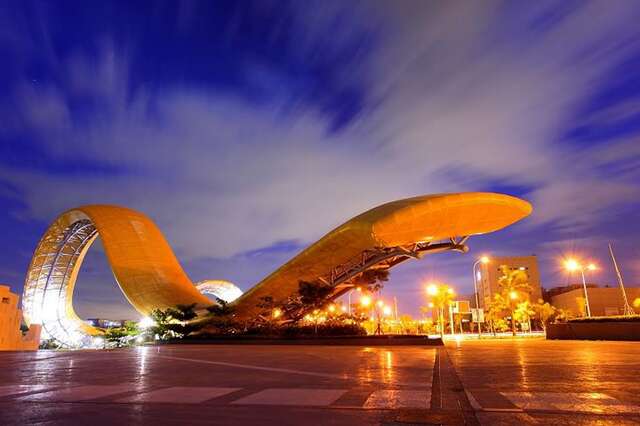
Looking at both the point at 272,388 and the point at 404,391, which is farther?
the point at 272,388

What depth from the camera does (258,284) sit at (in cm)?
3956

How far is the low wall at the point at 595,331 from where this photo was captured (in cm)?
2894

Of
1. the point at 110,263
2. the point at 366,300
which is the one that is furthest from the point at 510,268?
the point at 110,263

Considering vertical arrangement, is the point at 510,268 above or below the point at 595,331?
above

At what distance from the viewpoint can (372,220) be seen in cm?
3173

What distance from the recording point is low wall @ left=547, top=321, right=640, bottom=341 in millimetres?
28938

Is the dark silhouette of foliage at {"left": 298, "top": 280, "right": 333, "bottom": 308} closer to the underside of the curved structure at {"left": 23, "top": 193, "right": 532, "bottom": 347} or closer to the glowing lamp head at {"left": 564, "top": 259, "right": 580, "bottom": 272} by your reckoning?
the underside of the curved structure at {"left": 23, "top": 193, "right": 532, "bottom": 347}

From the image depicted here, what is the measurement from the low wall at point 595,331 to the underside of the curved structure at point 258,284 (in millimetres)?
9752

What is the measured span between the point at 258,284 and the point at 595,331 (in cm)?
2724

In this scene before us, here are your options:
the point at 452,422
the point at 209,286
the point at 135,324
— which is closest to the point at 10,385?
the point at 452,422

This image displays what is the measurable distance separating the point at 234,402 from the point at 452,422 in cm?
265

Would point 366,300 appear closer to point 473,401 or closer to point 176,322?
point 176,322

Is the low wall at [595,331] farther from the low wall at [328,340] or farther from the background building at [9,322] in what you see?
the background building at [9,322]

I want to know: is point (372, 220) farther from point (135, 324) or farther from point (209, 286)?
point (209, 286)
